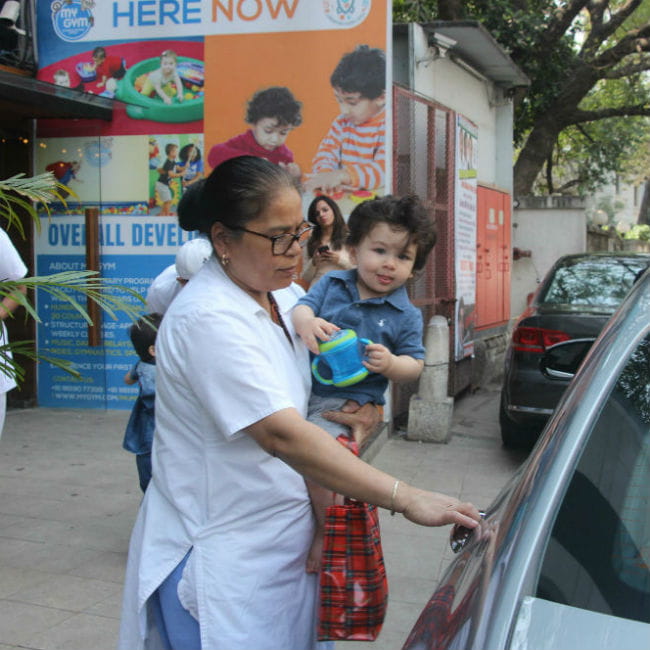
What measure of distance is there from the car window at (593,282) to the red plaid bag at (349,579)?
218 inches

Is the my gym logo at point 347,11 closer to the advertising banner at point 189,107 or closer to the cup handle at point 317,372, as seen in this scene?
the advertising banner at point 189,107

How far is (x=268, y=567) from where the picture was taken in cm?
202

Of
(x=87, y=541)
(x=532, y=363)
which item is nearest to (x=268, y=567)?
(x=87, y=541)

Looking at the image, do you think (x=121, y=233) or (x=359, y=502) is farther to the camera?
(x=121, y=233)

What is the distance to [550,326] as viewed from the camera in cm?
670

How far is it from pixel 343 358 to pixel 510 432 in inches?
207

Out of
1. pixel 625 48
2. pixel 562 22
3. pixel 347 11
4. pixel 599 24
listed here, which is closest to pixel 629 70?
pixel 599 24

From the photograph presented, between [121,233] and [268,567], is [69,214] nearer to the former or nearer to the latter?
[121,233]

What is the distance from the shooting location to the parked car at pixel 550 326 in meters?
6.66

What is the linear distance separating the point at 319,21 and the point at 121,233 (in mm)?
2693

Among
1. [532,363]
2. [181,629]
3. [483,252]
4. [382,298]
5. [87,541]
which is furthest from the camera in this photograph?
[483,252]

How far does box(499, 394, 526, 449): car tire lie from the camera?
737 cm

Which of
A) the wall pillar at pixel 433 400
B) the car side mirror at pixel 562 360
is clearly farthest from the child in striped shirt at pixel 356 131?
the car side mirror at pixel 562 360

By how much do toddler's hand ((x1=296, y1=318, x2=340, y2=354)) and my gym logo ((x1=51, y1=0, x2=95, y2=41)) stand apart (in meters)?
6.65
